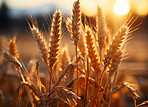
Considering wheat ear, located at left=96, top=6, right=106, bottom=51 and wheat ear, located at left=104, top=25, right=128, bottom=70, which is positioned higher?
wheat ear, located at left=96, top=6, right=106, bottom=51

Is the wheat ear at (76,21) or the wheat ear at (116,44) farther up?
the wheat ear at (76,21)

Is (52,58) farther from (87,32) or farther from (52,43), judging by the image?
(87,32)

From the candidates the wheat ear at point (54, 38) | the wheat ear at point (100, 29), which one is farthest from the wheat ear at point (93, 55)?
the wheat ear at point (54, 38)

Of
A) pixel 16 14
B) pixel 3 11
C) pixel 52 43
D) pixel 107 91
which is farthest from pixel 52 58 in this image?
pixel 16 14

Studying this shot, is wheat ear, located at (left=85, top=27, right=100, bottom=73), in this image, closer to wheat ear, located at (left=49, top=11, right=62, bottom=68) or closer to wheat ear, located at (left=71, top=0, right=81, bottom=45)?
wheat ear, located at (left=71, top=0, right=81, bottom=45)

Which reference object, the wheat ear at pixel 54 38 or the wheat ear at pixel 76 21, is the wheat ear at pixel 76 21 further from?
the wheat ear at pixel 54 38

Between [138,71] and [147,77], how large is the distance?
1.95 ft

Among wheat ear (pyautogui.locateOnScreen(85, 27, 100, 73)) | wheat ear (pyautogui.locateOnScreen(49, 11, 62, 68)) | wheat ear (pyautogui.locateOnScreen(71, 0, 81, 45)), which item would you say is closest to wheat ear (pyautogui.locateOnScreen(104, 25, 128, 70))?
wheat ear (pyautogui.locateOnScreen(85, 27, 100, 73))

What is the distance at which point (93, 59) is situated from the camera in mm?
1278

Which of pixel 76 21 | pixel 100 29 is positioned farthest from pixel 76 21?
pixel 100 29

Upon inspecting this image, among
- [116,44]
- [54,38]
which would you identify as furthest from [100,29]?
[54,38]

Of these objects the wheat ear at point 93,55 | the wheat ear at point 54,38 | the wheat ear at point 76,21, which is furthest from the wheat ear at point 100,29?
the wheat ear at point 54,38

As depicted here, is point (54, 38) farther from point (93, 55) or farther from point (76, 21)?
point (93, 55)

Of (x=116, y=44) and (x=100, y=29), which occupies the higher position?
(x=100, y=29)
